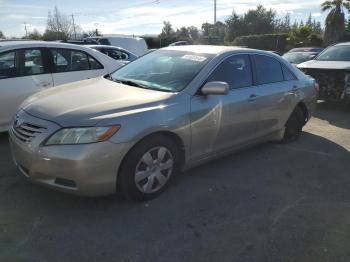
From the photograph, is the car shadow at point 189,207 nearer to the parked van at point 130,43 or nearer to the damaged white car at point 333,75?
the damaged white car at point 333,75

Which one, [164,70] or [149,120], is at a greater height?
[164,70]

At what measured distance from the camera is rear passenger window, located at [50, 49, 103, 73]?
6215 mm

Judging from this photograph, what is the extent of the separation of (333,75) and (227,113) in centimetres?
508

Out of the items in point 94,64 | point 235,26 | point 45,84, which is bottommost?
point 45,84

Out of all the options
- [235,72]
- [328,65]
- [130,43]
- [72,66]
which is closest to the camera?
[235,72]

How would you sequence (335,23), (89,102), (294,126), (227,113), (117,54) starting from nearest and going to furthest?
(89,102)
(227,113)
(294,126)
(117,54)
(335,23)

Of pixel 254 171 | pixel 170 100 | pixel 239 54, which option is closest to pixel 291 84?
pixel 239 54

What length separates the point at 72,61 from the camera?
21.1 feet

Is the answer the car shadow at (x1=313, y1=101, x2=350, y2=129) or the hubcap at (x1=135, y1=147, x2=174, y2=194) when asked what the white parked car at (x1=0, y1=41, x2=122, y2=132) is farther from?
the car shadow at (x1=313, y1=101, x2=350, y2=129)

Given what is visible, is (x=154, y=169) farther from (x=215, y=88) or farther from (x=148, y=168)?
(x=215, y=88)

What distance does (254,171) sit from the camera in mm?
4984

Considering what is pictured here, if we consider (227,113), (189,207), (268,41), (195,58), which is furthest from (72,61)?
(268,41)

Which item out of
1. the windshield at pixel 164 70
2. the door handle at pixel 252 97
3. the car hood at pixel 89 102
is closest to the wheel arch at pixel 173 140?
the car hood at pixel 89 102

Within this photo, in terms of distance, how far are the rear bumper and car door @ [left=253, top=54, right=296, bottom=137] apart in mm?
2297
